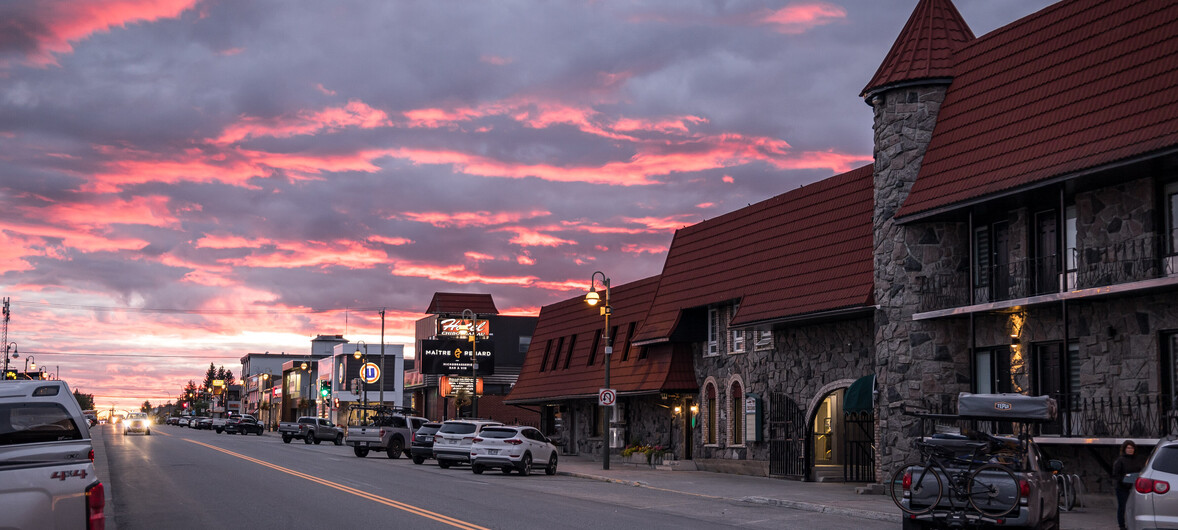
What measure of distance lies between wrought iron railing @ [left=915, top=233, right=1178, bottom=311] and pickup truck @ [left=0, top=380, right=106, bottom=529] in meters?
18.7

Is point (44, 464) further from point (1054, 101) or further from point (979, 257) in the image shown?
point (979, 257)

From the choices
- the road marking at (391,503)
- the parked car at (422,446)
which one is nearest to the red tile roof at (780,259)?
the parked car at (422,446)

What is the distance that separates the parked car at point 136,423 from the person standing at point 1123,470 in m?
72.4

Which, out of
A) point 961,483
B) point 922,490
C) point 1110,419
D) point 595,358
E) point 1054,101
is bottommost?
point 922,490

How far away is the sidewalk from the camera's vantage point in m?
20.8

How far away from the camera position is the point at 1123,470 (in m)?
18.8

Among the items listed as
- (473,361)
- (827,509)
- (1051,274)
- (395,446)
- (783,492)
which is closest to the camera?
(827,509)

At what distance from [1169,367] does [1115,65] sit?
6.12m

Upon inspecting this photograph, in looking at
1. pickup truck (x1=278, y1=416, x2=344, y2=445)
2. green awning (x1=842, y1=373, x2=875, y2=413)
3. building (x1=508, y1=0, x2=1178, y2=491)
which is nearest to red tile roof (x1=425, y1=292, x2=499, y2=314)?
pickup truck (x1=278, y1=416, x2=344, y2=445)

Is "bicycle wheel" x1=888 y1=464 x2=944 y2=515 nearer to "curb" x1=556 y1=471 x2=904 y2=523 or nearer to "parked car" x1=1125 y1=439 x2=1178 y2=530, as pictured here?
"parked car" x1=1125 y1=439 x2=1178 y2=530

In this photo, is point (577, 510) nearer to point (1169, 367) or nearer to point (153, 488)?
point (153, 488)

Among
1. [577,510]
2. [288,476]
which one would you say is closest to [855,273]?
[577,510]

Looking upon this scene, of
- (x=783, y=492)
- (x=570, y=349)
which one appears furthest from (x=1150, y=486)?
(x=570, y=349)

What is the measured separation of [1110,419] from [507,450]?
1811cm
